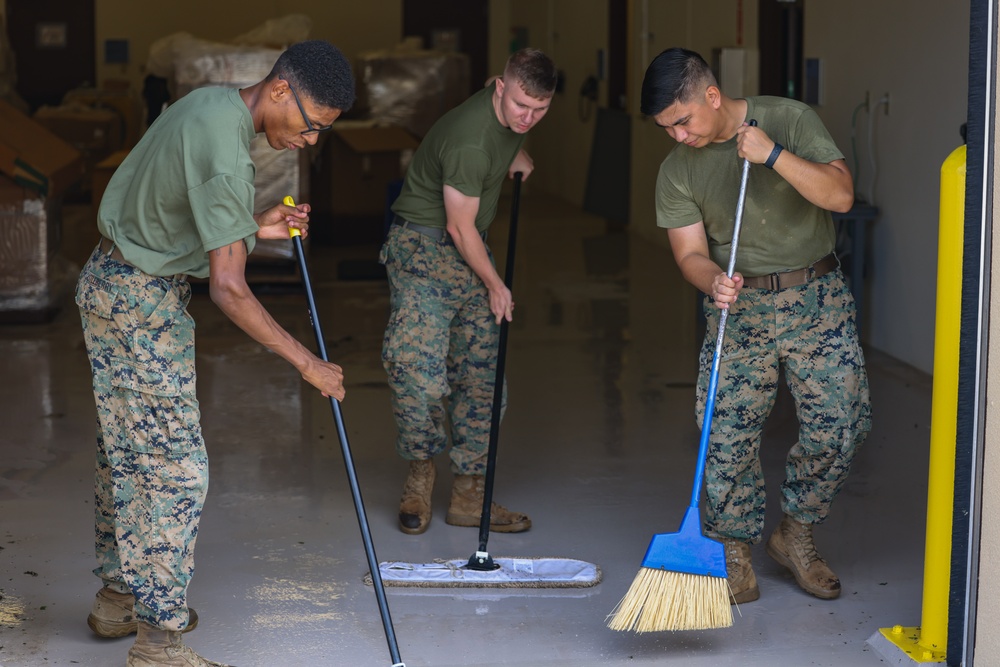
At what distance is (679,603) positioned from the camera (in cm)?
284

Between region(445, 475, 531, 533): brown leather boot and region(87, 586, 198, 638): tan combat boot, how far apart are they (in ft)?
3.78

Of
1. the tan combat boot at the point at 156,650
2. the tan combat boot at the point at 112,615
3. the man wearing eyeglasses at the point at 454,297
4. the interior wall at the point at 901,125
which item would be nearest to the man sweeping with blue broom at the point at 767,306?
the man wearing eyeglasses at the point at 454,297

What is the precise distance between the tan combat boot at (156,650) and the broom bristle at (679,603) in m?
1.01

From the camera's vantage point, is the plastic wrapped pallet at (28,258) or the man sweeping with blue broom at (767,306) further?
the plastic wrapped pallet at (28,258)

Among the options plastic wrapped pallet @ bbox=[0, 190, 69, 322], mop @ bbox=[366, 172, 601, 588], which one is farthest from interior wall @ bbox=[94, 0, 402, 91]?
mop @ bbox=[366, 172, 601, 588]

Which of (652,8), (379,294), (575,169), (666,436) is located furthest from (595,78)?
(666,436)

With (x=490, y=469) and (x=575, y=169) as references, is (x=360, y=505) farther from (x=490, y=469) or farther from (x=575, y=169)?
(x=575, y=169)

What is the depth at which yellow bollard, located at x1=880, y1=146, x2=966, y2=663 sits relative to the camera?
2721mm

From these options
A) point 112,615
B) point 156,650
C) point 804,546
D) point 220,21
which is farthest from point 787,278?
point 220,21

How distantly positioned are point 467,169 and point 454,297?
41cm

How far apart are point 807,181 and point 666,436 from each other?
6.91 feet

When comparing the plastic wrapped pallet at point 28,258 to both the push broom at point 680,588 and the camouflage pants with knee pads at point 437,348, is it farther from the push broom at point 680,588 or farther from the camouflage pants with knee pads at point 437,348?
the push broom at point 680,588

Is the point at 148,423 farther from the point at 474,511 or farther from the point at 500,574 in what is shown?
the point at 474,511

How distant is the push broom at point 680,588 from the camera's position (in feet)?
9.30
